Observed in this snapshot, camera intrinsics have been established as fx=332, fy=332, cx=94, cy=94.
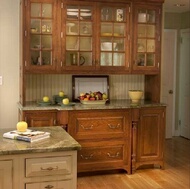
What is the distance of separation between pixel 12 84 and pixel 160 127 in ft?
6.97

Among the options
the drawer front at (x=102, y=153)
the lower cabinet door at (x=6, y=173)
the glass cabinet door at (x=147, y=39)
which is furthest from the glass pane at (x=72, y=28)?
the lower cabinet door at (x=6, y=173)

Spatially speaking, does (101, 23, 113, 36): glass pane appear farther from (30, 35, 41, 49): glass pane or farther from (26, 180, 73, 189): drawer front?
(26, 180, 73, 189): drawer front

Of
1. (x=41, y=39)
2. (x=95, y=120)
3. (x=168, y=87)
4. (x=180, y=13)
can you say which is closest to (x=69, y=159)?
(x=95, y=120)

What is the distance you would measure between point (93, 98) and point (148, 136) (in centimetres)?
92

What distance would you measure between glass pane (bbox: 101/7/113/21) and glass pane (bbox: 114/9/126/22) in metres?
0.08

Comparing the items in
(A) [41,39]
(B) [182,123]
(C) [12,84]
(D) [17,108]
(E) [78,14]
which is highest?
(E) [78,14]

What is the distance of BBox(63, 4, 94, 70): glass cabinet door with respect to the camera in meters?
4.32

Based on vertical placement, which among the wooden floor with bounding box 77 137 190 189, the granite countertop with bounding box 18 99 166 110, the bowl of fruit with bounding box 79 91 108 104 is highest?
the bowl of fruit with bounding box 79 91 108 104

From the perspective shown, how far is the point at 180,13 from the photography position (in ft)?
21.5

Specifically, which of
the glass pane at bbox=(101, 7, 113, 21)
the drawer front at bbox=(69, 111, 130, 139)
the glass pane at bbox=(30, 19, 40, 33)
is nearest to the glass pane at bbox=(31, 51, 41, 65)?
the glass pane at bbox=(30, 19, 40, 33)

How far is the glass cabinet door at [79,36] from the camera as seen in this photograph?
4.32 metres

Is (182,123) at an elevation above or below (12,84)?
below

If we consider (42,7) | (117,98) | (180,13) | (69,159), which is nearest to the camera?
(69,159)

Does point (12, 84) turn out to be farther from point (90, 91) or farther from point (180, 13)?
point (180, 13)
